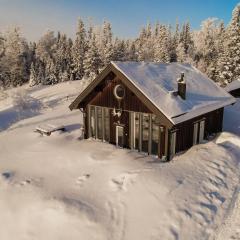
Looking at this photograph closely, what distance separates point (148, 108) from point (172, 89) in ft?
9.81

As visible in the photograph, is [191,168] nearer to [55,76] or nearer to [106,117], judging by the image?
[106,117]

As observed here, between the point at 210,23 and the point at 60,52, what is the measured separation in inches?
2123

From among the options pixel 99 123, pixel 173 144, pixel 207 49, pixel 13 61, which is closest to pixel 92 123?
pixel 99 123

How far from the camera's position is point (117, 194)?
15398 millimetres

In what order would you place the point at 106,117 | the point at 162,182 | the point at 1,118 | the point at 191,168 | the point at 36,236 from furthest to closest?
the point at 1,118 → the point at 106,117 → the point at 191,168 → the point at 162,182 → the point at 36,236

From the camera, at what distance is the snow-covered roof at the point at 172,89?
19562mm

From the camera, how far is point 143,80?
68.6 ft

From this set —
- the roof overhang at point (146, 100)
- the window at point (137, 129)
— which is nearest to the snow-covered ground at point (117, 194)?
the window at point (137, 129)

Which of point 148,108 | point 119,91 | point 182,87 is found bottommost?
point 148,108

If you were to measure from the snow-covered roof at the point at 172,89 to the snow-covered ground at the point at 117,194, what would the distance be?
2.86 m

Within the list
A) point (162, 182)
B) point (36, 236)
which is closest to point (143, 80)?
point (162, 182)

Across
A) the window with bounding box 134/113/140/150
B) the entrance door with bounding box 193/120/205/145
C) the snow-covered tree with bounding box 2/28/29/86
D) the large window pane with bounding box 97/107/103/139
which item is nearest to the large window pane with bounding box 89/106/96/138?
the large window pane with bounding box 97/107/103/139

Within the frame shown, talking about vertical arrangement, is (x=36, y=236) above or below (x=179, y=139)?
below

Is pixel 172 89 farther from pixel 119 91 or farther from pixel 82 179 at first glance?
pixel 82 179
